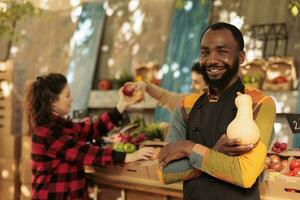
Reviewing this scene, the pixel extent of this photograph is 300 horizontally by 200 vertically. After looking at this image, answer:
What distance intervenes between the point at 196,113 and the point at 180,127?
0.10m

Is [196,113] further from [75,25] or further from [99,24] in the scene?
[75,25]

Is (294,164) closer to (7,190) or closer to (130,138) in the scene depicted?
(130,138)

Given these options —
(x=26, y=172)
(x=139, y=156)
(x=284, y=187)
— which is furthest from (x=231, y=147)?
(x=26, y=172)

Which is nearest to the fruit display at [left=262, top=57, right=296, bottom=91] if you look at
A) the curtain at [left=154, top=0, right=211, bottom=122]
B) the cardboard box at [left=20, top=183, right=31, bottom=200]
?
the curtain at [left=154, top=0, right=211, bottom=122]

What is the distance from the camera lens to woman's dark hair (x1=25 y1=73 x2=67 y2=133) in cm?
269

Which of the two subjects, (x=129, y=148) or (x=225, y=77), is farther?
(x=129, y=148)

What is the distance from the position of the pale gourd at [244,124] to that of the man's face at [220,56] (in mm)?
98

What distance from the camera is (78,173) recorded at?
2.75 metres

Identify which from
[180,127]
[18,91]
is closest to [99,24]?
[18,91]

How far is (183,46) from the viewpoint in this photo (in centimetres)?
505

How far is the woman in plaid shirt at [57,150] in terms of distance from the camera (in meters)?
2.59

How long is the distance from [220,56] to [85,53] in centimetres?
456

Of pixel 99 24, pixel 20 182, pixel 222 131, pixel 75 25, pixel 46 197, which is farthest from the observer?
pixel 75 25

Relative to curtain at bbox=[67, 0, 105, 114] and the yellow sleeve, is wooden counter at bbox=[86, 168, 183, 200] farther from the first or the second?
curtain at bbox=[67, 0, 105, 114]
